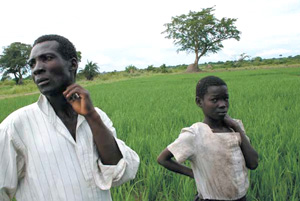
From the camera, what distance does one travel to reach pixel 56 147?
0.87 m

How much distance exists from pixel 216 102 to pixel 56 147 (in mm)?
754

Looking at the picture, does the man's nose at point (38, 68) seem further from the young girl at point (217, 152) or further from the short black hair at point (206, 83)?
the short black hair at point (206, 83)

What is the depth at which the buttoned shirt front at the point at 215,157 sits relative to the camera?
1.18 metres

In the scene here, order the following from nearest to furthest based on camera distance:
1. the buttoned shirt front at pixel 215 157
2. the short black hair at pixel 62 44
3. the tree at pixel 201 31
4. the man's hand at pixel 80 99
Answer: the man's hand at pixel 80 99, the short black hair at pixel 62 44, the buttoned shirt front at pixel 215 157, the tree at pixel 201 31

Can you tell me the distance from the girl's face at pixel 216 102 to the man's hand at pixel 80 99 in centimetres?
62

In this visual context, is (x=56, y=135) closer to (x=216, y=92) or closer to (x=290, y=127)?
(x=216, y=92)

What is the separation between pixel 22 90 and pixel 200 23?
855 inches

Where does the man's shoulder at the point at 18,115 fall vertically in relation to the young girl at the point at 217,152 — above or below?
above

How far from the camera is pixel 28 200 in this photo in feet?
2.82

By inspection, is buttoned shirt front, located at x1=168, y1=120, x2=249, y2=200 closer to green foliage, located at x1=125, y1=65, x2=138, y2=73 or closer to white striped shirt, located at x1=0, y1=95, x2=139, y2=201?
white striped shirt, located at x1=0, y1=95, x2=139, y2=201

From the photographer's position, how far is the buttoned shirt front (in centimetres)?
118

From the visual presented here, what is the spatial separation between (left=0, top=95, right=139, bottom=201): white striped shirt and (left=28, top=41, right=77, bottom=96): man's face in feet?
0.26

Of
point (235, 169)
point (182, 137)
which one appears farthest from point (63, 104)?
point (235, 169)

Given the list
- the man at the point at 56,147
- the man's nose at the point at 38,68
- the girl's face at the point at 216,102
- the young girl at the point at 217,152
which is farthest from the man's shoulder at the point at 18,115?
the girl's face at the point at 216,102
